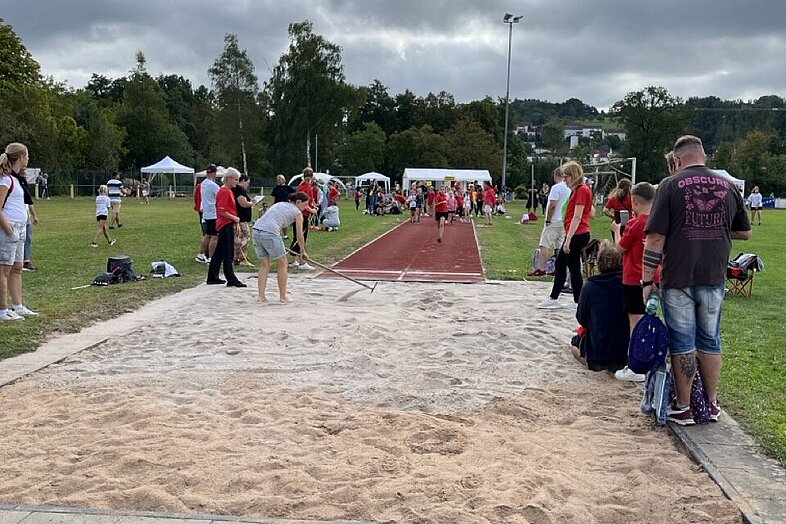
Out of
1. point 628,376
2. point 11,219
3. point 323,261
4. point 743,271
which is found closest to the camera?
point 628,376

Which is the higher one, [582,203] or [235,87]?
[235,87]

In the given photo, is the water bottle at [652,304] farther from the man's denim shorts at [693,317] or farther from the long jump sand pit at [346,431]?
the long jump sand pit at [346,431]

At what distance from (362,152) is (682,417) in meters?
75.0

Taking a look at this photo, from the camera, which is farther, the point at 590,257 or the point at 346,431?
the point at 590,257

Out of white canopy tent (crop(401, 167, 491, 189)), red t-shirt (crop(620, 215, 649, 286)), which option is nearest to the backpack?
red t-shirt (crop(620, 215, 649, 286))

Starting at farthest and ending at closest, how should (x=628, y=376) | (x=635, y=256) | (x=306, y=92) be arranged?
(x=306, y=92) < (x=628, y=376) < (x=635, y=256)

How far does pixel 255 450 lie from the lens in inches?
175

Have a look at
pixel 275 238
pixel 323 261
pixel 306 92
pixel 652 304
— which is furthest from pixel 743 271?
pixel 306 92

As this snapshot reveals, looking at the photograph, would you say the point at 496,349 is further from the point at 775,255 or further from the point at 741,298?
the point at 775,255

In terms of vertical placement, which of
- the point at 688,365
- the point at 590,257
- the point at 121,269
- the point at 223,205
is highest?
the point at 223,205

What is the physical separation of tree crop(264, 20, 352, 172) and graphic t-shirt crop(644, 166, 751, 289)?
6196 centimetres

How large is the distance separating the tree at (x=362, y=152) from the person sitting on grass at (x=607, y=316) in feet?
239

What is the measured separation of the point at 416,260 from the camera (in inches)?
635

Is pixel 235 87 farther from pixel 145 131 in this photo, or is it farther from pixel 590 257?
pixel 590 257
